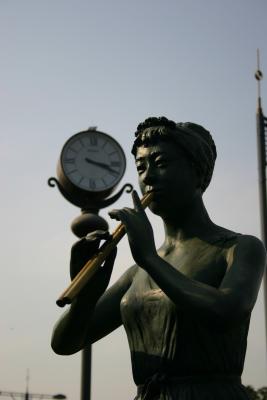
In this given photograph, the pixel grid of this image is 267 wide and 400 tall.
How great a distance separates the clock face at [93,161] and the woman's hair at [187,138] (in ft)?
23.8

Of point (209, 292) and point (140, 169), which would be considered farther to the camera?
point (140, 169)

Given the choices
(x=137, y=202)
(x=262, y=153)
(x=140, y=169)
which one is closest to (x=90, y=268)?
(x=137, y=202)

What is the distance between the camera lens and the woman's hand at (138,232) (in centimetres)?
336

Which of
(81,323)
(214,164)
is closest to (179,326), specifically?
(81,323)

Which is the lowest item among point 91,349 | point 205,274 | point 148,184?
point 91,349

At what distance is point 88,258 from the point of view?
358 cm

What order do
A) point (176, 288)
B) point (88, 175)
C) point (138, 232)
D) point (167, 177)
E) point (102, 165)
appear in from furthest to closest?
point (102, 165) < point (88, 175) < point (167, 177) < point (138, 232) < point (176, 288)

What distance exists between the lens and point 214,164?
13.0ft

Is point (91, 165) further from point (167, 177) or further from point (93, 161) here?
point (167, 177)

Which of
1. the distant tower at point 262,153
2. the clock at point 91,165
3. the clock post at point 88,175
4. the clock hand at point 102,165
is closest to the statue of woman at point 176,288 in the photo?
the clock post at point 88,175

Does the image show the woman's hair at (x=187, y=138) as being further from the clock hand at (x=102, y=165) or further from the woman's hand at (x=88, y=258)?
the clock hand at (x=102, y=165)

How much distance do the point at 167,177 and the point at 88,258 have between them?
0.50 meters

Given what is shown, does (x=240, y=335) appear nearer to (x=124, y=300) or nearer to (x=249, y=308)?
(x=249, y=308)

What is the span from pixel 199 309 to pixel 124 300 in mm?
583
